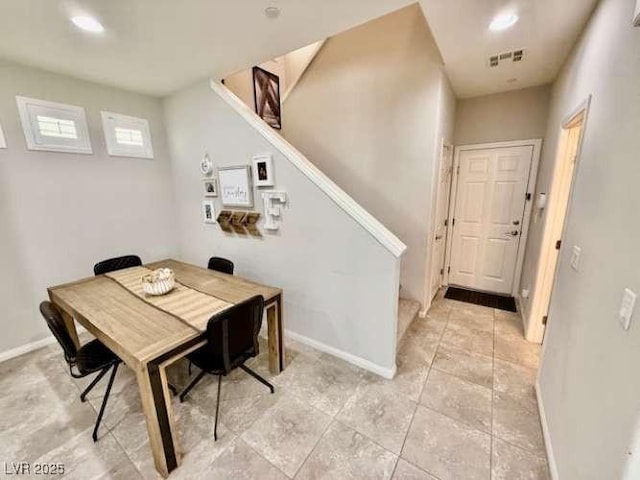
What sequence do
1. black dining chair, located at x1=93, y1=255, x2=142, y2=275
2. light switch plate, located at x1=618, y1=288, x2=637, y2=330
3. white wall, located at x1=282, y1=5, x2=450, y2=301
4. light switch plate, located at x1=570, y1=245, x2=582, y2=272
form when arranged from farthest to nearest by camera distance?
1. white wall, located at x1=282, y1=5, x2=450, y2=301
2. black dining chair, located at x1=93, y1=255, x2=142, y2=275
3. light switch plate, located at x1=570, y1=245, x2=582, y2=272
4. light switch plate, located at x1=618, y1=288, x2=637, y2=330

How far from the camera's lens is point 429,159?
2.64m

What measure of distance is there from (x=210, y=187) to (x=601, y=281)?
10.4 feet

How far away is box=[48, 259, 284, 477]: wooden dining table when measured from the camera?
1.35 m

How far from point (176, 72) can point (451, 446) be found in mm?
3736

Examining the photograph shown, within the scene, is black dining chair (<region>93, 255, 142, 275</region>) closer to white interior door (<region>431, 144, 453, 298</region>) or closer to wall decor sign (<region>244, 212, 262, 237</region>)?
wall decor sign (<region>244, 212, 262, 237</region>)

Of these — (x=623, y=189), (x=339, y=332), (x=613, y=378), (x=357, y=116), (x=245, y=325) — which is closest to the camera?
(x=613, y=378)

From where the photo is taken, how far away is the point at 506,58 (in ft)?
7.72

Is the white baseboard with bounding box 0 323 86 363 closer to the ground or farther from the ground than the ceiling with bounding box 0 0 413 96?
closer to the ground

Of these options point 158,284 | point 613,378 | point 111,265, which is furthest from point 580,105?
point 111,265

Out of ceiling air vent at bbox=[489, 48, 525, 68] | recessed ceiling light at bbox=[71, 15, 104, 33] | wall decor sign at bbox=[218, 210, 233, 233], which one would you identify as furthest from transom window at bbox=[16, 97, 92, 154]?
ceiling air vent at bbox=[489, 48, 525, 68]

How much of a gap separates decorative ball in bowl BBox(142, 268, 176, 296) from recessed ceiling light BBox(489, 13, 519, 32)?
295 centimetres

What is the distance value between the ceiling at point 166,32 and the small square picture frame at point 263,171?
87cm

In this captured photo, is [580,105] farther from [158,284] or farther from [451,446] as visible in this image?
[158,284]

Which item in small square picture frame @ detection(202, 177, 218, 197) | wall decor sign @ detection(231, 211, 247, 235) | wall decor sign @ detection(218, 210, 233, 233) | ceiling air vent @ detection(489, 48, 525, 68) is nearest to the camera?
ceiling air vent @ detection(489, 48, 525, 68)
